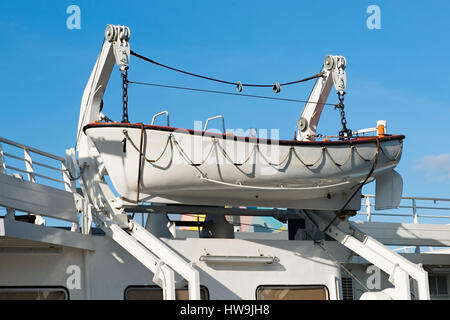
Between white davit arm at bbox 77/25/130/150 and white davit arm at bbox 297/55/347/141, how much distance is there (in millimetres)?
4074

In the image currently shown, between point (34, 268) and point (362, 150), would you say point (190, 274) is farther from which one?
point (362, 150)

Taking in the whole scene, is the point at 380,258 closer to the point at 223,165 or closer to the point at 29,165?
the point at 223,165

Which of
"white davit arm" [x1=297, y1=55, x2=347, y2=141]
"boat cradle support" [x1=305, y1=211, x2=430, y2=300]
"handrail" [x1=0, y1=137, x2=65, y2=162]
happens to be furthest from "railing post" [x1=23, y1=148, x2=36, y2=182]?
"boat cradle support" [x1=305, y1=211, x2=430, y2=300]

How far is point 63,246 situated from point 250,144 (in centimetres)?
375

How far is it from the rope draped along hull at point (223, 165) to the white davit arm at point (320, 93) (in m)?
1.48

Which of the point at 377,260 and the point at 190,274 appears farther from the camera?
the point at 377,260

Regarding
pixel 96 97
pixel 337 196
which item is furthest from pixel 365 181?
pixel 96 97

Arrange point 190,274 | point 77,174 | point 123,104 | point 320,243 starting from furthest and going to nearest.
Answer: point 320,243 < point 77,174 < point 123,104 < point 190,274

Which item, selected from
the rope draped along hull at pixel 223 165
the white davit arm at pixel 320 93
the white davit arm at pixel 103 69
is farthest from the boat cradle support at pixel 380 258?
the white davit arm at pixel 103 69

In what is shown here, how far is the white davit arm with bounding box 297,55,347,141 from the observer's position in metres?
15.7
